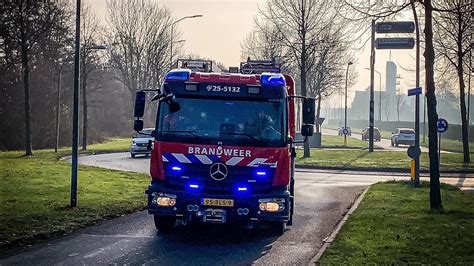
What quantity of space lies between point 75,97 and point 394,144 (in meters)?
50.1

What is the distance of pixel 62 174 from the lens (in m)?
22.5

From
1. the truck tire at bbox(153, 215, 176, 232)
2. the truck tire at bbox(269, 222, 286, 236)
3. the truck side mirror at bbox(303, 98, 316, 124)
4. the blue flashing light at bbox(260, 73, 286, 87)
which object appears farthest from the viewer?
the truck tire at bbox(269, 222, 286, 236)

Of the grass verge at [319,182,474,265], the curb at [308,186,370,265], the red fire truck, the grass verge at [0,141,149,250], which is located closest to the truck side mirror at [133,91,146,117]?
the red fire truck

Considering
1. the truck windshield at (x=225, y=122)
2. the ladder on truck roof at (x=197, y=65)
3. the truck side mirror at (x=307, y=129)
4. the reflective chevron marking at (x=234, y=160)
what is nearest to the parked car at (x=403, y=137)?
the ladder on truck roof at (x=197, y=65)

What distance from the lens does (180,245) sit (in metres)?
10.5

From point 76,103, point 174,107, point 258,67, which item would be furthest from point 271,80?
point 76,103

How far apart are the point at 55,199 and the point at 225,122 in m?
6.61

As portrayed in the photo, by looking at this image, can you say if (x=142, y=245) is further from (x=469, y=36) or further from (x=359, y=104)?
(x=359, y=104)

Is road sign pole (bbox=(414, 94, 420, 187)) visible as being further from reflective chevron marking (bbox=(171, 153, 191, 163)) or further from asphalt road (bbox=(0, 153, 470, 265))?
reflective chevron marking (bbox=(171, 153, 191, 163))

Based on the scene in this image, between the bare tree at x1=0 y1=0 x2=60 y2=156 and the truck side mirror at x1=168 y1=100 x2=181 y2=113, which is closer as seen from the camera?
the truck side mirror at x1=168 y1=100 x2=181 y2=113

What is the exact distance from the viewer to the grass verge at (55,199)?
11.4m

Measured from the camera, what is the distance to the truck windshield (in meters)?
10.6

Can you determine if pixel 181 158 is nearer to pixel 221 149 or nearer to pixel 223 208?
pixel 221 149

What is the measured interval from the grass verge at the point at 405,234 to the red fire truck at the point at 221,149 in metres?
1.53
